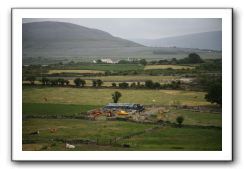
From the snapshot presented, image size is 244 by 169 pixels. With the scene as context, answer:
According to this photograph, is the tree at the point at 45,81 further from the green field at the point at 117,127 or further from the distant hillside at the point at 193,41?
the distant hillside at the point at 193,41

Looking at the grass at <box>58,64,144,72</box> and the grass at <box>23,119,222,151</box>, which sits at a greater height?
the grass at <box>58,64,144,72</box>

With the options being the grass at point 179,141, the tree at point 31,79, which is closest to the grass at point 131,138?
the grass at point 179,141

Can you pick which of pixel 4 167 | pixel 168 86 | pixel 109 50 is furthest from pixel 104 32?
pixel 4 167

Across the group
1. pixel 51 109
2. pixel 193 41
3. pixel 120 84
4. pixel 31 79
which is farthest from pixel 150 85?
pixel 31 79

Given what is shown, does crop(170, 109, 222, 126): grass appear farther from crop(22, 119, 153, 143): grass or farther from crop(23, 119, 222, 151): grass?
crop(22, 119, 153, 143): grass

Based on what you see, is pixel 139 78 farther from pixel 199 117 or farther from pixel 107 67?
pixel 199 117

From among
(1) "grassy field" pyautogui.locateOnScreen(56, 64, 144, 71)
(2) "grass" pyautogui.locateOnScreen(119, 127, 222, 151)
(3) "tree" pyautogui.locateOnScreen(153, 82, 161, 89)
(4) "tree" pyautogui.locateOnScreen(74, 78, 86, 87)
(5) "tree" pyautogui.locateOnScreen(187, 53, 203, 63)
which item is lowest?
(2) "grass" pyautogui.locateOnScreen(119, 127, 222, 151)

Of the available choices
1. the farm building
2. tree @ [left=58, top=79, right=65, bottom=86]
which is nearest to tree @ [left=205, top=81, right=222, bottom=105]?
the farm building
